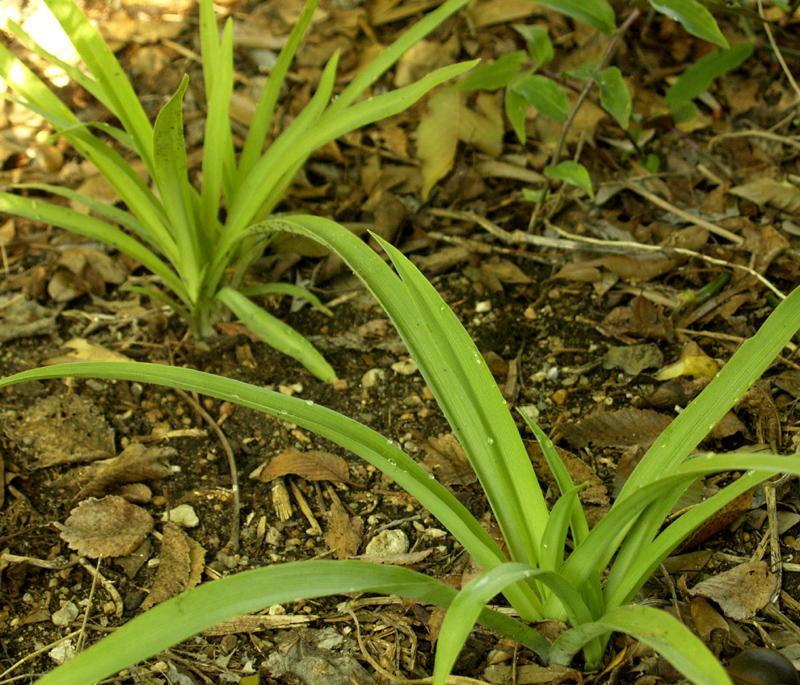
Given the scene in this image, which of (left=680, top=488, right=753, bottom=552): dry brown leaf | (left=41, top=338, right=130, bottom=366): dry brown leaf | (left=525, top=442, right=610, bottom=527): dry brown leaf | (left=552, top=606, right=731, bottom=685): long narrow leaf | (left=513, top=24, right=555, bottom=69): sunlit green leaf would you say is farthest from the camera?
(left=41, top=338, right=130, bottom=366): dry brown leaf

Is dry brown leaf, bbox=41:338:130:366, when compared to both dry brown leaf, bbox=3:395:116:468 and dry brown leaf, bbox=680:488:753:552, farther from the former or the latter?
dry brown leaf, bbox=680:488:753:552

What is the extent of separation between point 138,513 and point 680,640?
1125 mm

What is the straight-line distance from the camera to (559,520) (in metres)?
1.00

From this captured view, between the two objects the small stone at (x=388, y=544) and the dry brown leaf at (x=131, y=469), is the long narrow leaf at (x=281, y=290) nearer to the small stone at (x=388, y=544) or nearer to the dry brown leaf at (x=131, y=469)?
the dry brown leaf at (x=131, y=469)

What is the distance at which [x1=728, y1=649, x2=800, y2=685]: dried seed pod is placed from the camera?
1.03 meters

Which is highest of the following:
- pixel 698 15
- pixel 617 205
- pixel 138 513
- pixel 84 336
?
pixel 698 15

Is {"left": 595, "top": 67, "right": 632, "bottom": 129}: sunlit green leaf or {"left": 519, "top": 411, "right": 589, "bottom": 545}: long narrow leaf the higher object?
{"left": 595, "top": 67, "right": 632, "bottom": 129}: sunlit green leaf

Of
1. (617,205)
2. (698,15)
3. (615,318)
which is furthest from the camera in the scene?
(617,205)

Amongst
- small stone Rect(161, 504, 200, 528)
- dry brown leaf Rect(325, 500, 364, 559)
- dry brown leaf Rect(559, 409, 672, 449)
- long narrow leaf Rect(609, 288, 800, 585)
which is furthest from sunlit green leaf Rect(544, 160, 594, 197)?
small stone Rect(161, 504, 200, 528)

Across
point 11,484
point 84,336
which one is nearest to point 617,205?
point 84,336

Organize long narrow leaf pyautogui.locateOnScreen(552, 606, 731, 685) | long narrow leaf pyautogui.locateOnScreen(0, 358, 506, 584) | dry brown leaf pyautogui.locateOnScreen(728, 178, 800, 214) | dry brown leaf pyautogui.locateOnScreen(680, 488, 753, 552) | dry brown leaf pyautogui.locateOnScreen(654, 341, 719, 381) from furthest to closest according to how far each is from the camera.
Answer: dry brown leaf pyautogui.locateOnScreen(728, 178, 800, 214)
dry brown leaf pyautogui.locateOnScreen(654, 341, 719, 381)
dry brown leaf pyautogui.locateOnScreen(680, 488, 753, 552)
long narrow leaf pyautogui.locateOnScreen(0, 358, 506, 584)
long narrow leaf pyautogui.locateOnScreen(552, 606, 731, 685)

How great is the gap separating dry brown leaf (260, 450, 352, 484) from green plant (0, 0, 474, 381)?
220 mm

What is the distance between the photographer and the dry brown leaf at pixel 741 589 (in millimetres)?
1208

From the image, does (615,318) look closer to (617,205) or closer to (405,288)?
(617,205)
